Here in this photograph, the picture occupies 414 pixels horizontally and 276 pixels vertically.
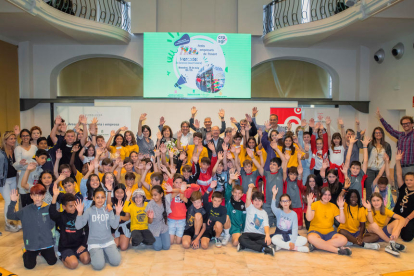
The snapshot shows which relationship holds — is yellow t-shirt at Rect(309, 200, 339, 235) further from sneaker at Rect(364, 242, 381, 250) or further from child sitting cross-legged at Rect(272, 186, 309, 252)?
sneaker at Rect(364, 242, 381, 250)

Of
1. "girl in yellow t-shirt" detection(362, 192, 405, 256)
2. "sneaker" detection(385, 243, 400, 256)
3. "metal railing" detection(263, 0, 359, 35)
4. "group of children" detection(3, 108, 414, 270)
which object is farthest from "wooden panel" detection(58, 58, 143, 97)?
"sneaker" detection(385, 243, 400, 256)

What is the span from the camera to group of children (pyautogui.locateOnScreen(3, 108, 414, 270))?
422 cm

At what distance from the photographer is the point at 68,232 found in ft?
13.9

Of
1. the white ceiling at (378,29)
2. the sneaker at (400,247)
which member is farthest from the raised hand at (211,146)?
the white ceiling at (378,29)

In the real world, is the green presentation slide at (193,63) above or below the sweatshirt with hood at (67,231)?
above

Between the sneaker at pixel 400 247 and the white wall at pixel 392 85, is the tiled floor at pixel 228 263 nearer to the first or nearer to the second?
the sneaker at pixel 400 247

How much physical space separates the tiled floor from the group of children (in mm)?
114

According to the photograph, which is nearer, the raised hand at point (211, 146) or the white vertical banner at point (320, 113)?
the raised hand at point (211, 146)

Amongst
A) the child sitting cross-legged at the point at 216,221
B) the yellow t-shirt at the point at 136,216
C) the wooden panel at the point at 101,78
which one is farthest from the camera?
the wooden panel at the point at 101,78

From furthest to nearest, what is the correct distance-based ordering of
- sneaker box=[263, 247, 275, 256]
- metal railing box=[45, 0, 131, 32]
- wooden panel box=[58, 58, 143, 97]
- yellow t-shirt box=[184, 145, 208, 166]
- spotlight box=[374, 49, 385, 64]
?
1. wooden panel box=[58, 58, 143, 97]
2. metal railing box=[45, 0, 131, 32]
3. spotlight box=[374, 49, 385, 64]
4. yellow t-shirt box=[184, 145, 208, 166]
5. sneaker box=[263, 247, 275, 256]

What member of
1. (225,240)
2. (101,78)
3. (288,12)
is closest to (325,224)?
(225,240)

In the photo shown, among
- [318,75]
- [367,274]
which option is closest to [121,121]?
[318,75]

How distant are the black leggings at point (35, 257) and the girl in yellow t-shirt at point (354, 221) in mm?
3904

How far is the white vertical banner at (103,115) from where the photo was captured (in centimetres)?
992
